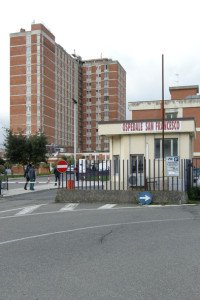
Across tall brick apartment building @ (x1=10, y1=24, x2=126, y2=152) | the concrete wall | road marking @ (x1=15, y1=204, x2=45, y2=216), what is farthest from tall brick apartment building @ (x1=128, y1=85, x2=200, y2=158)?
tall brick apartment building @ (x1=10, y1=24, x2=126, y2=152)

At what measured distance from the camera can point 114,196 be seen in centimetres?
2098

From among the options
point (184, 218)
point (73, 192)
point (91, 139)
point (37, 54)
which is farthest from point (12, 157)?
point (91, 139)

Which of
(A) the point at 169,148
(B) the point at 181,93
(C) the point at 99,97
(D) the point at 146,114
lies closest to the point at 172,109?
(D) the point at 146,114

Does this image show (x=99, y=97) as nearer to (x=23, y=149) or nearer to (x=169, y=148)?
(x=23, y=149)

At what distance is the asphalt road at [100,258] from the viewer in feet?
19.7

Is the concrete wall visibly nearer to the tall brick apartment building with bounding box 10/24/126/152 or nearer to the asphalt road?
the asphalt road

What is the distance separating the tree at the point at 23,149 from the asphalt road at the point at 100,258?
1986 inches

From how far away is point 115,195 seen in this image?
2097 centimetres

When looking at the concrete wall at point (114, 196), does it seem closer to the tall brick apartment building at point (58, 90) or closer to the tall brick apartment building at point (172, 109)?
the tall brick apartment building at point (172, 109)

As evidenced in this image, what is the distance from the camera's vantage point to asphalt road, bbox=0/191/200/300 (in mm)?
5992

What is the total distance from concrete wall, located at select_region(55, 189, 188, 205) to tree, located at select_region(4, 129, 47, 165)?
44364mm

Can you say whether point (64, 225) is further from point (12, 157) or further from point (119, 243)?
point (12, 157)

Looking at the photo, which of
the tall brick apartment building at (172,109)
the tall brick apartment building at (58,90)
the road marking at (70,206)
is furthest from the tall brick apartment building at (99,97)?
the road marking at (70,206)

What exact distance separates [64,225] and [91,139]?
133m
